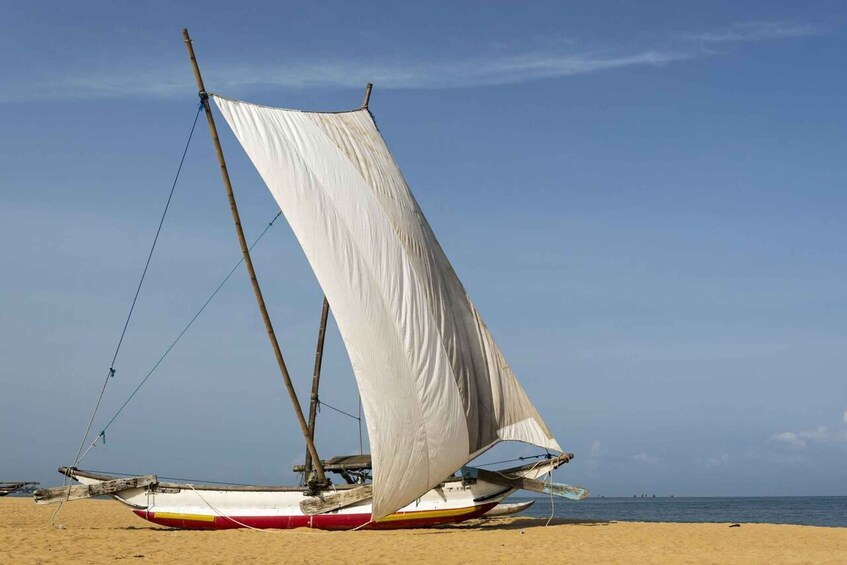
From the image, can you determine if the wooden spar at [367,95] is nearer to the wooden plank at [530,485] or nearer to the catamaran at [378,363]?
the catamaran at [378,363]

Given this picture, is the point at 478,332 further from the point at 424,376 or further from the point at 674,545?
the point at 674,545

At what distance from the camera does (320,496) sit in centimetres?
2441

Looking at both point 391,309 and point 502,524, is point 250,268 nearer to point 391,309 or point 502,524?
point 391,309

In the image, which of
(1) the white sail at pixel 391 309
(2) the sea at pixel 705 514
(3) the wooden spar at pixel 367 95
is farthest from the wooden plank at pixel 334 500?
(3) the wooden spar at pixel 367 95

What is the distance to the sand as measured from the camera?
1770 centimetres

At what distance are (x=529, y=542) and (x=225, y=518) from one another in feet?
29.2

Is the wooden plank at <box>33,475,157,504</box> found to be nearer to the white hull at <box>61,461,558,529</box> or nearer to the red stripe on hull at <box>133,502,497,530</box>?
the white hull at <box>61,461,558,529</box>

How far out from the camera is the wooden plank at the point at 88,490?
82.1 feet

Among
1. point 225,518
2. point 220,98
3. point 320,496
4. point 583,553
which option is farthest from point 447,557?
point 220,98

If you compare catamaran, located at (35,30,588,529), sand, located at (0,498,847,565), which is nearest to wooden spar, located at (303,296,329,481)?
catamaran, located at (35,30,588,529)

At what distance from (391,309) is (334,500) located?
18.9ft

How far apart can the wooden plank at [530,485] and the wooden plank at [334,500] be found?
3281 mm

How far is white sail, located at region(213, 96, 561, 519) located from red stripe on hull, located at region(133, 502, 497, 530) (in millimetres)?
2433

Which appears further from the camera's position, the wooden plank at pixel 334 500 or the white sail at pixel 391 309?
the wooden plank at pixel 334 500
